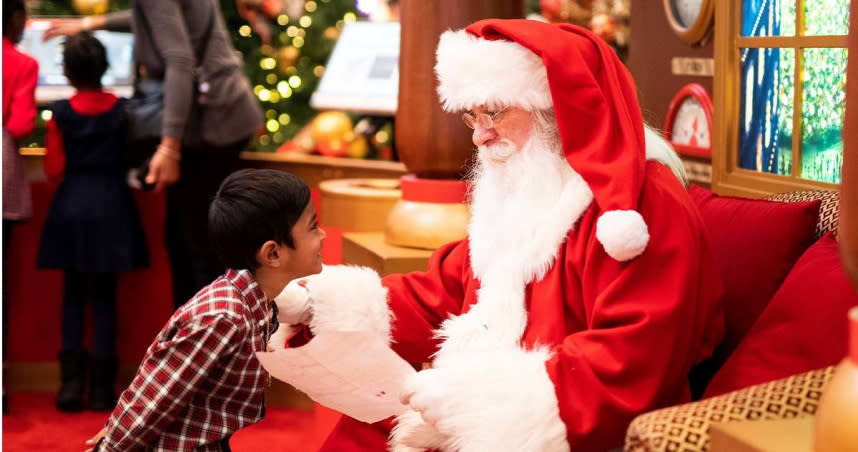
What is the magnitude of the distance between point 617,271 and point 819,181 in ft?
2.54

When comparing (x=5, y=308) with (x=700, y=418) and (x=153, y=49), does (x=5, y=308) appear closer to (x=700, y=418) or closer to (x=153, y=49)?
(x=153, y=49)

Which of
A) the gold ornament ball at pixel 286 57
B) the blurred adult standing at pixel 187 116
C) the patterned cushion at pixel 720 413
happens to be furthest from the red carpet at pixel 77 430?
the patterned cushion at pixel 720 413

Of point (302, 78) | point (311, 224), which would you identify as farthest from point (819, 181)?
point (302, 78)

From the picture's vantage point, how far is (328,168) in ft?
13.8

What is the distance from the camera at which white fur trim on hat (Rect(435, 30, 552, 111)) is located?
196 centimetres

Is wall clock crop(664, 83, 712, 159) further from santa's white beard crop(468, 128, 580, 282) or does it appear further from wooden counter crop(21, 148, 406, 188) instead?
santa's white beard crop(468, 128, 580, 282)

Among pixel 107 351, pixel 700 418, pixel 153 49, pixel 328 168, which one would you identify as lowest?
pixel 107 351

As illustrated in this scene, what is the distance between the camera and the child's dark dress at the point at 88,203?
12.5 ft

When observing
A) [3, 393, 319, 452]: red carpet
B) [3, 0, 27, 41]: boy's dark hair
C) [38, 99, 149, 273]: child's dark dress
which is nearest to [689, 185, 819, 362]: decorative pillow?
[3, 393, 319, 452]: red carpet

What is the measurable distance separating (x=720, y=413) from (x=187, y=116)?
2.55 m

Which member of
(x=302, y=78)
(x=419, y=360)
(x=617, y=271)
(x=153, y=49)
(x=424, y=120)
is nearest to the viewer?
(x=617, y=271)

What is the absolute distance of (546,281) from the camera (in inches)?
75.7

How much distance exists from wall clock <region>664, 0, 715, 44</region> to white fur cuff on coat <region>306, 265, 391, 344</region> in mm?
1559

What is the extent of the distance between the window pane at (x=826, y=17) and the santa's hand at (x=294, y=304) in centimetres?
116
